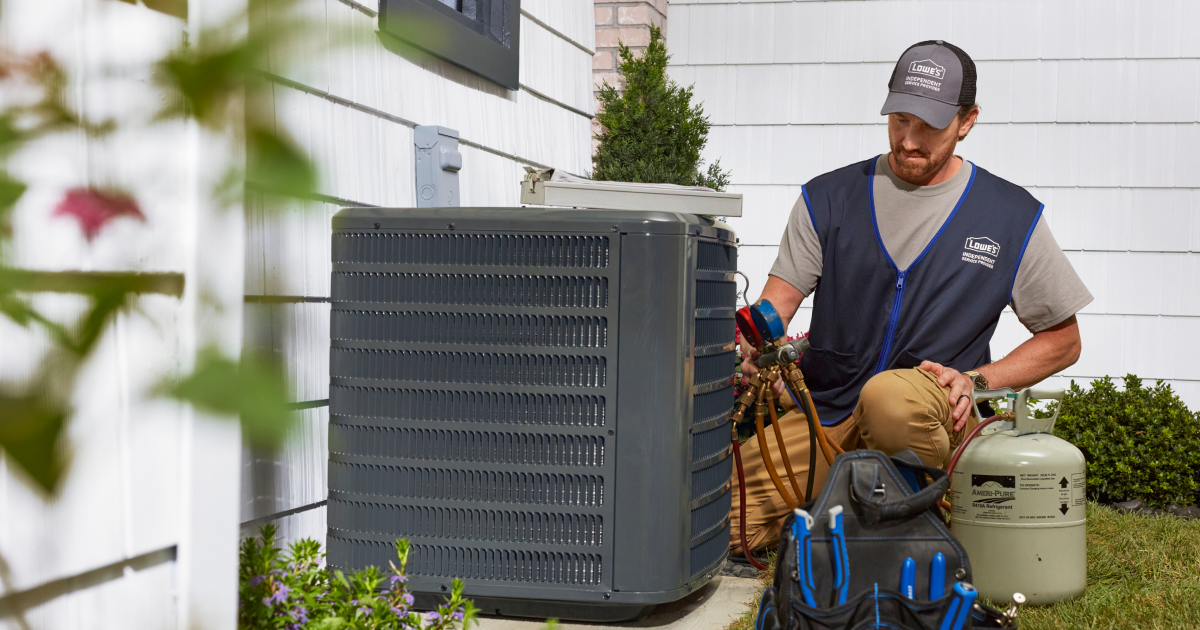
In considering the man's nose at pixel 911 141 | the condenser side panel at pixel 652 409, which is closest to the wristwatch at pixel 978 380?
the man's nose at pixel 911 141

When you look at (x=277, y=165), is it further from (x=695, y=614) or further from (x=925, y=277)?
(x=925, y=277)

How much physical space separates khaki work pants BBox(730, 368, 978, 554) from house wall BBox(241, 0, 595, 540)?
1.16m

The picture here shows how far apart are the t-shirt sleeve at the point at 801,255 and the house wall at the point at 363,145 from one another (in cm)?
90

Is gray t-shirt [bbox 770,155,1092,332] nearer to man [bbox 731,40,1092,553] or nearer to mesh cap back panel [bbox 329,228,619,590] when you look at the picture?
man [bbox 731,40,1092,553]

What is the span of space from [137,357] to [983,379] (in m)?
2.48

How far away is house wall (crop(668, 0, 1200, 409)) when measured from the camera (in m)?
4.66

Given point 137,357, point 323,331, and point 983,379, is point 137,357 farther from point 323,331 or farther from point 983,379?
point 983,379

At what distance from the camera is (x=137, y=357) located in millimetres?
296

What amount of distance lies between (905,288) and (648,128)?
73.0 inches

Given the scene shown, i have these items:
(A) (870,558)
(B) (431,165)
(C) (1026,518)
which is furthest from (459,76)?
(C) (1026,518)

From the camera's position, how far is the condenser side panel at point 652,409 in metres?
1.77

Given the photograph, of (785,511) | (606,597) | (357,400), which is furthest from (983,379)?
(357,400)

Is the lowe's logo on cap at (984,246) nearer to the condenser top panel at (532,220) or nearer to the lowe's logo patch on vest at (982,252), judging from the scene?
the lowe's logo patch on vest at (982,252)

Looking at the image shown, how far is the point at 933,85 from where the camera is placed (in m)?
2.63
